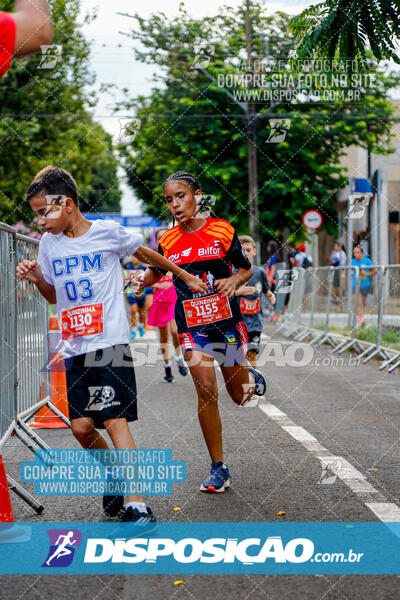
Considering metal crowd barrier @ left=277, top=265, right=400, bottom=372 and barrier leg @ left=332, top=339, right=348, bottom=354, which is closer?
metal crowd barrier @ left=277, top=265, right=400, bottom=372

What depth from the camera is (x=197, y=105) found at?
28.4 meters

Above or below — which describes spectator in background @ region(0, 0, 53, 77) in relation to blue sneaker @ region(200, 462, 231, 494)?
above

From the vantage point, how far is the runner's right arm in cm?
434

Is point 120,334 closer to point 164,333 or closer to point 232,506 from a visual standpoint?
point 232,506

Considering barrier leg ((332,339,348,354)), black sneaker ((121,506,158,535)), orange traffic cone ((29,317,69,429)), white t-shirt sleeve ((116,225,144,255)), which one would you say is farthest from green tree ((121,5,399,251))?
black sneaker ((121,506,158,535))

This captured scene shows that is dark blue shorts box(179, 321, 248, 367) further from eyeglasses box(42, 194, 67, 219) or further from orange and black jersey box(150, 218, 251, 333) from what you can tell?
eyeglasses box(42, 194, 67, 219)

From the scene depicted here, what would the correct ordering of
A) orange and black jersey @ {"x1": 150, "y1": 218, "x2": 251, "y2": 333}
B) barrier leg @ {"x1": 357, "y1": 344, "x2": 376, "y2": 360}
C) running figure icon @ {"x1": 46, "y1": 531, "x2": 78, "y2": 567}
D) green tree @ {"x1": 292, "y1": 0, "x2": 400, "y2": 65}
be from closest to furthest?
running figure icon @ {"x1": 46, "y1": 531, "x2": 78, "y2": 567} < orange and black jersey @ {"x1": 150, "y1": 218, "x2": 251, "y2": 333} < green tree @ {"x1": 292, "y1": 0, "x2": 400, "y2": 65} < barrier leg @ {"x1": 357, "y1": 344, "x2": 376, "y2": 360}

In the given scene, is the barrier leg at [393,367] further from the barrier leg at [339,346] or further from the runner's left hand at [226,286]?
the runner's left hand at [226,286]

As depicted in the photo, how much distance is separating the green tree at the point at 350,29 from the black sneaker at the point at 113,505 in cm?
312

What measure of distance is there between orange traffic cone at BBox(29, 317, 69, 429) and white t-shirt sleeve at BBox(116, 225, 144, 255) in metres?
2.89

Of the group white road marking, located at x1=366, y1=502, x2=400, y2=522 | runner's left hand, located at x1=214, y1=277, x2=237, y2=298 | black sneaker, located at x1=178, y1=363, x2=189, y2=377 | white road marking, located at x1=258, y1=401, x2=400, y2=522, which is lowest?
black sneaker, located at x1=178, y1=363, x2=189, y2=377

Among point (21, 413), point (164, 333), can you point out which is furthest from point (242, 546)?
point (164, 333)

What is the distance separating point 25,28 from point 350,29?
315 centimetres

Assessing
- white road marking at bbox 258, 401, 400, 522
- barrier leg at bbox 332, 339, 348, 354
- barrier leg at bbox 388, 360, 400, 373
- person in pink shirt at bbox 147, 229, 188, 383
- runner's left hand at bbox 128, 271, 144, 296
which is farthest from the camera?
barrier leg at bbox 332, 339, 348, 354
